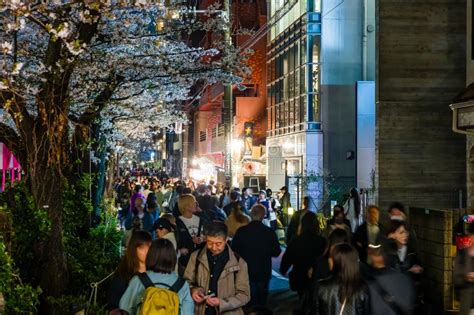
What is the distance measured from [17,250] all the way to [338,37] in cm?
2197

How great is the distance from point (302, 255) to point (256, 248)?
2.17 ft

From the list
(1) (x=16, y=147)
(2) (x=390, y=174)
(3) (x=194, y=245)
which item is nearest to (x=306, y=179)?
(2) (x=390, y=174)

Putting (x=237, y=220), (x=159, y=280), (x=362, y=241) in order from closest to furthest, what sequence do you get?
(x=159, y=280) < (x=362, y=241) < (x=237, y=220)

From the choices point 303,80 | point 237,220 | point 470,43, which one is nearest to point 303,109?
point 303,80

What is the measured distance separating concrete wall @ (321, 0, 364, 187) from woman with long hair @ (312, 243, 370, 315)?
76.9ft

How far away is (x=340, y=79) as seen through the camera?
28.9 metres

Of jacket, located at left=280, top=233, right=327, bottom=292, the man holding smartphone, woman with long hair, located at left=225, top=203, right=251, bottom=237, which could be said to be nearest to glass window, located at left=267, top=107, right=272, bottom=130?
woman with long hair, located at left=225, top=203, right=251, bottom=237

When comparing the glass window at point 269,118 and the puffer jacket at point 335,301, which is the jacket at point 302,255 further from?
the glass window at point 269,118

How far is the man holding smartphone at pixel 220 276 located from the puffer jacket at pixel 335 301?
1204 mm

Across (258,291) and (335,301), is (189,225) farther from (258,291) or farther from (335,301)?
(335,301)

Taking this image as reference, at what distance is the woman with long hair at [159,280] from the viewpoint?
5469 mm

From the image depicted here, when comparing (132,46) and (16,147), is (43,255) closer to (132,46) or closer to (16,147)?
(16,147)

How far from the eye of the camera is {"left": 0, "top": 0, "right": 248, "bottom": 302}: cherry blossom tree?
27.5 feet

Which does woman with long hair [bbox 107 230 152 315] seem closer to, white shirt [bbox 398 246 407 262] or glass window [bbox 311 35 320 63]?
white shirt [bbox 398 246 407 262]
